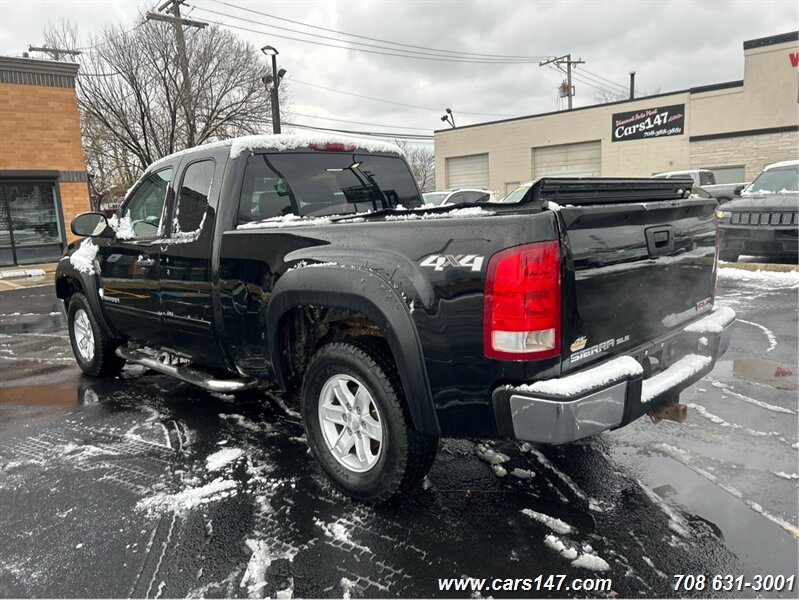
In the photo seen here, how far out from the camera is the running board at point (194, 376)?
3.57 metres

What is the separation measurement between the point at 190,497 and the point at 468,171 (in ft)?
101

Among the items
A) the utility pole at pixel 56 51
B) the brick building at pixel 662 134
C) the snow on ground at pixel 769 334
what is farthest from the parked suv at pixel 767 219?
the utility pole at pixel 56 51

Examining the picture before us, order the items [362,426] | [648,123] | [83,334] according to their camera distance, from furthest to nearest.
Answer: [648,123] < [83,334] < [362,426]

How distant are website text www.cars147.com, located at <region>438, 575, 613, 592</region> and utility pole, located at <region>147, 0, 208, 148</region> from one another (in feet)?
79.1

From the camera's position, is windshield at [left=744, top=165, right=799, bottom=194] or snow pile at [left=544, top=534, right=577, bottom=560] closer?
snow pile at [left=544, top=534, right=577, bottom=560]

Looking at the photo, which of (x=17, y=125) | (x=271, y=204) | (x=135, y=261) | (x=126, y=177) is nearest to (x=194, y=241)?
(x=271, y=204)

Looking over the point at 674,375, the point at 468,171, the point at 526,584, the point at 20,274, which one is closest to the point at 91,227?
the point at 526,584

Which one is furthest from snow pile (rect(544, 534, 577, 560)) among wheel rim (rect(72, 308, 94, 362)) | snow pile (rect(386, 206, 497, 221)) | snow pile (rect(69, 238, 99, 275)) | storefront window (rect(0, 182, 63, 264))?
storefront window (rect(0, 182, 63, 264))

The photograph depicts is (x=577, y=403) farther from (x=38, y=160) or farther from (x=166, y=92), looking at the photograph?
(x=166, y=92)

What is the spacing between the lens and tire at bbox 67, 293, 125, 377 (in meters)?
5.17

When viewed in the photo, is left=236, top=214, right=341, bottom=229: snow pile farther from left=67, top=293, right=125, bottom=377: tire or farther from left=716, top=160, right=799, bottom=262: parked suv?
left=716, top=160, right=799, bottom=262: parked suv

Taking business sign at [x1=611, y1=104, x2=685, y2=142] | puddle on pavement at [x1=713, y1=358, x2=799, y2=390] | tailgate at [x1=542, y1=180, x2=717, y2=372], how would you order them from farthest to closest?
business sign at [x1=611, y1=104, x2=685, y2=142] < puddle on pavement at [x1=713, y1=358, x2=799, y2=390] < tailgate at [x1=542, y1=180, x2=717, y2=372]

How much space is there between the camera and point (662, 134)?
24.6 meters

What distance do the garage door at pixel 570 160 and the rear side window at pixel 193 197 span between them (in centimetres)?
2567
